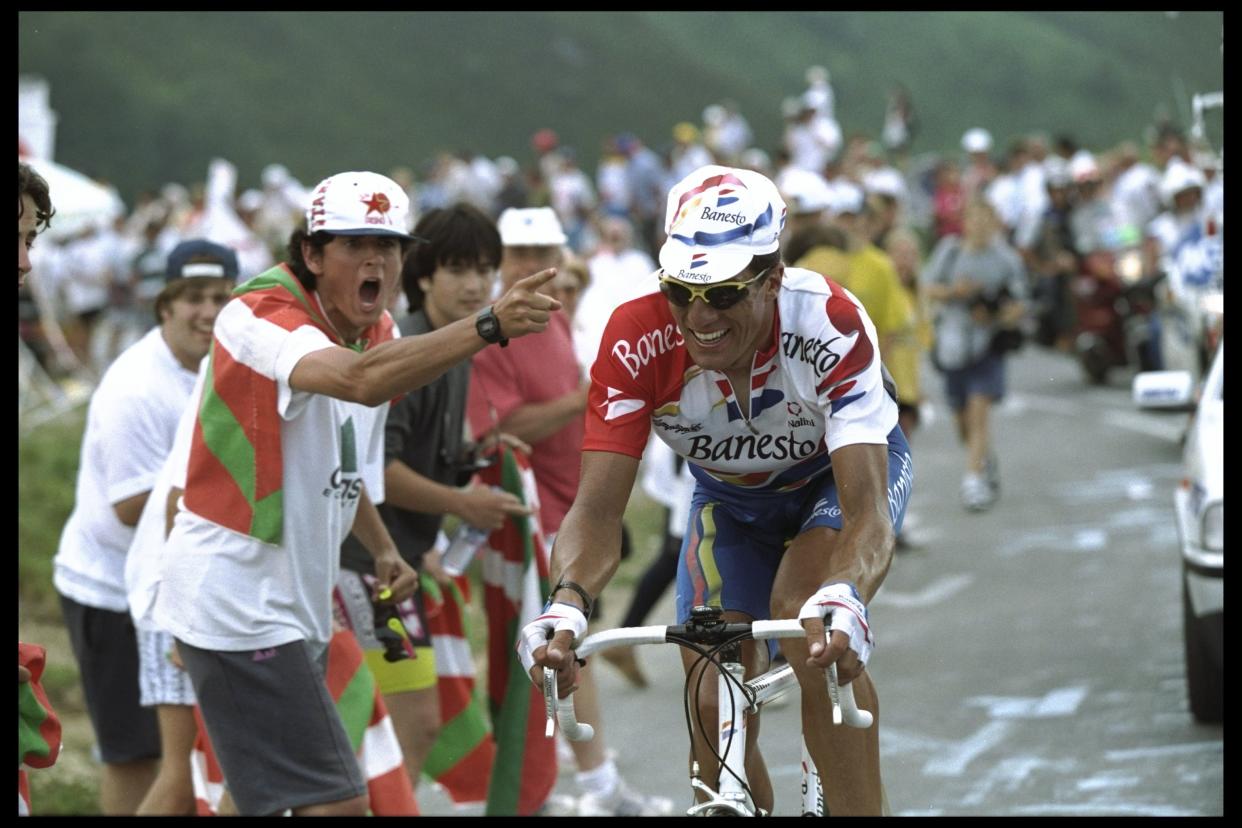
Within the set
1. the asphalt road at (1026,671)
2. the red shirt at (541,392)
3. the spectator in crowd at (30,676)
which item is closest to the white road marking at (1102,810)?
the asphalt road at (1026,671)

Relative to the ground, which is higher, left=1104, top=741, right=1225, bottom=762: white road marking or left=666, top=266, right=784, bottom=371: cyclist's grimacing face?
left=666, top=266, right=784, bottom=371: cyclist's grimacing face

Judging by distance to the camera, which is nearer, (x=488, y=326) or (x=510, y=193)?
(x=488, y=326)

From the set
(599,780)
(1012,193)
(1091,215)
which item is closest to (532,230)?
(599,780)

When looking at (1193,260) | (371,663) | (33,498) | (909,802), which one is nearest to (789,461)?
(371,663)

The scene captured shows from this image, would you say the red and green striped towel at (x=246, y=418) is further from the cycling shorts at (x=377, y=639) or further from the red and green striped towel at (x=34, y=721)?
the cycling shorts at (x=377, y=639)

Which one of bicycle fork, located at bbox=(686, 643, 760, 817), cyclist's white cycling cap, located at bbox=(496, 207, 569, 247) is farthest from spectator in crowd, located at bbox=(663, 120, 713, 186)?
bicycle fork, located at bbox=(686, 643, 760, 817)

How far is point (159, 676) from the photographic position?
6328 mm

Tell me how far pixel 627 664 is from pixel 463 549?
Answer: 9.07 ft

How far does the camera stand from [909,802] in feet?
24.6

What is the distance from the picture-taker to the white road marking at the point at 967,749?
26.0ft

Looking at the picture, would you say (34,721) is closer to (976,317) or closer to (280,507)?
(280,507)

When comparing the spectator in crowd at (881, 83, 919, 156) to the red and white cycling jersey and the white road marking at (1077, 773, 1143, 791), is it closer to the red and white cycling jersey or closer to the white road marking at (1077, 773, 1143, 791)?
the white road marking at (1077, 773, 1143, 791)

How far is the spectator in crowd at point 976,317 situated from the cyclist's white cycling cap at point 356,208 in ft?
28.8

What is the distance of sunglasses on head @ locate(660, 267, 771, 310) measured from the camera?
4.42 m
